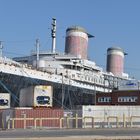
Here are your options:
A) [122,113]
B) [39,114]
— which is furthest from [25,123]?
[122,113]

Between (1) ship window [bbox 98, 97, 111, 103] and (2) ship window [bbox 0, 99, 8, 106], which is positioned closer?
(2) ship window [bbox 0, 99, 8, 106]

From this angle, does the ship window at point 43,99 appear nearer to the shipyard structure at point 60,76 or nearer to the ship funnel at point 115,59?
the shipyard structure at point 60,76

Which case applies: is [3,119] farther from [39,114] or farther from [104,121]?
[104,121]

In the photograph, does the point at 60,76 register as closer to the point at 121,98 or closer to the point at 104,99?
the point at 104,99

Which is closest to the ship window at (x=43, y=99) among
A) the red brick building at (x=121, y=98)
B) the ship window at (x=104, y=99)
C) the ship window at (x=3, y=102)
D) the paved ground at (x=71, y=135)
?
the ship window at (x=3, y=102)

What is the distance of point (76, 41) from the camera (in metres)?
146

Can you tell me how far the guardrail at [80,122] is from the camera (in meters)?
50.8

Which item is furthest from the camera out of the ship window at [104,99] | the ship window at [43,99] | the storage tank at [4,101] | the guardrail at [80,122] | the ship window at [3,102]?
the ship window at [104,99]

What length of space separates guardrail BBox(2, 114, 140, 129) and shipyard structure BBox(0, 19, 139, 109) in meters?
15.5

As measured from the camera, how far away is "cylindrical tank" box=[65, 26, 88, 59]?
468 ft

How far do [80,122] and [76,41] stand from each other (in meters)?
94.6

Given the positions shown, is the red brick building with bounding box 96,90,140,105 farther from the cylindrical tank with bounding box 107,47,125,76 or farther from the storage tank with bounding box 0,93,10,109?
the cylindrical tank with bounding box 107,47,125,76

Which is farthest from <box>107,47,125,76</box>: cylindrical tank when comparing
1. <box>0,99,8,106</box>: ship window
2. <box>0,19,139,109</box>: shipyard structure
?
<box>0,99,8,106</box>: ship window

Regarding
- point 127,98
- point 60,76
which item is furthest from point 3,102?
point 60,76
